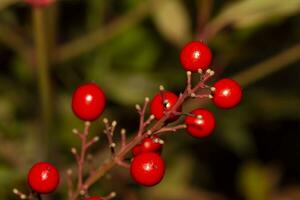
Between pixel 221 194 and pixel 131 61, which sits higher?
pixel 131 61

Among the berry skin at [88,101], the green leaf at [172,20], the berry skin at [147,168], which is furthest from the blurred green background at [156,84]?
the berry skin at [147,168]

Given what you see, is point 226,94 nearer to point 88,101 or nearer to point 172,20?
point 88,101

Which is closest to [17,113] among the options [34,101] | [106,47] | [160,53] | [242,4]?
[34,101]

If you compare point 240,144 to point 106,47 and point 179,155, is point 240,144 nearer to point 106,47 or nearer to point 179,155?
point 179,155

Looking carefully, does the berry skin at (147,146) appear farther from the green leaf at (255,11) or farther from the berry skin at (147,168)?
the green leaf at (255,11)

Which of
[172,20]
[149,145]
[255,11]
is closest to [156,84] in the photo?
[172,20]
